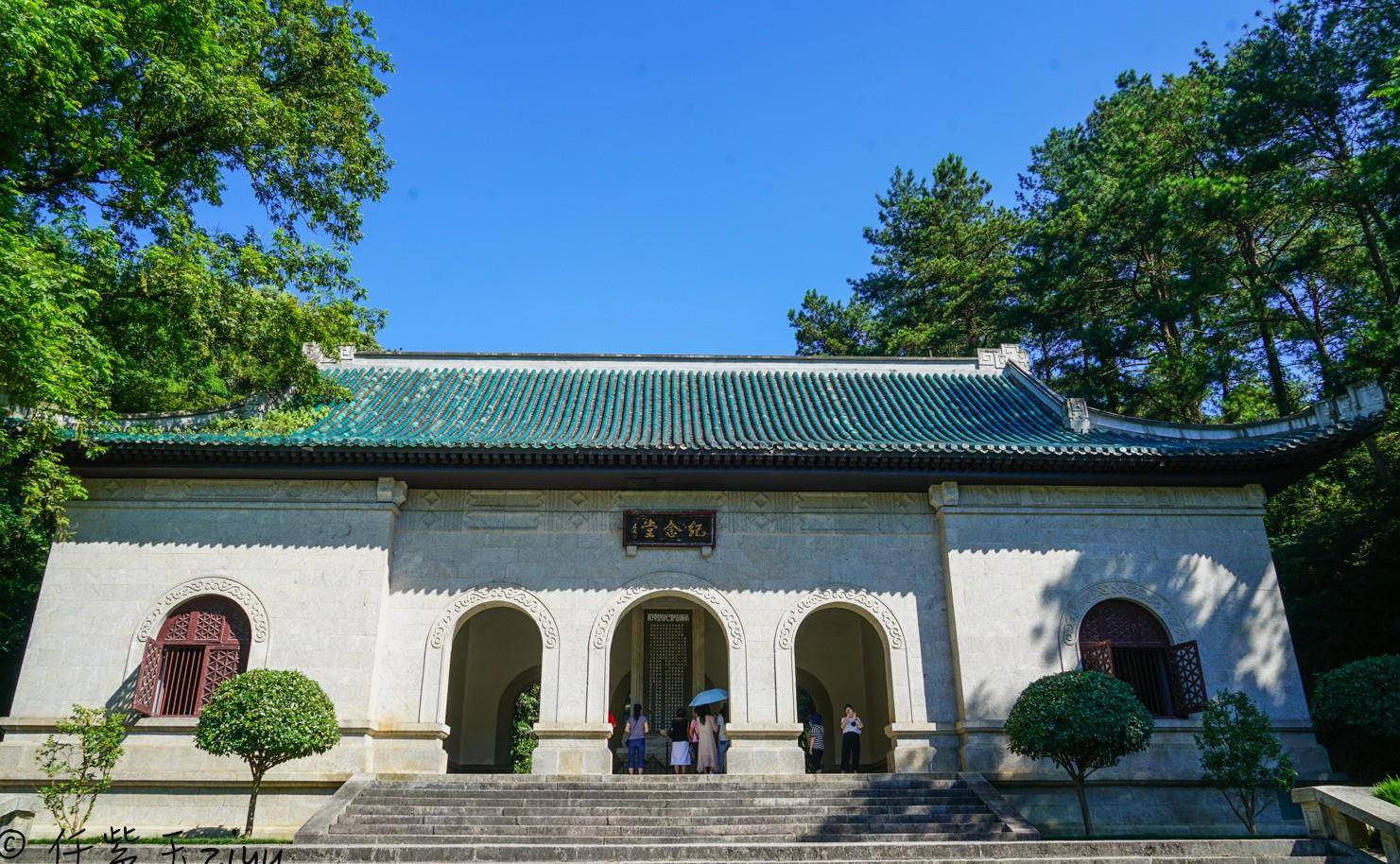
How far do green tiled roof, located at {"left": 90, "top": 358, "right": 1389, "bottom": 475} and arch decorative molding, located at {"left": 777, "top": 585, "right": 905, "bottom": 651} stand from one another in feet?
Result: 6.32

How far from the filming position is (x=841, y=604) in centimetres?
1201

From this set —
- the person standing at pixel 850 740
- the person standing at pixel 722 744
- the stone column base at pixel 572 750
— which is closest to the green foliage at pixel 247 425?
the stone column base at pixel 572 750

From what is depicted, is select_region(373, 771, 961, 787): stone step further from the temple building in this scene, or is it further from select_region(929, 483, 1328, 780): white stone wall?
select_region(929, 483, 1328, 780): white stone wall

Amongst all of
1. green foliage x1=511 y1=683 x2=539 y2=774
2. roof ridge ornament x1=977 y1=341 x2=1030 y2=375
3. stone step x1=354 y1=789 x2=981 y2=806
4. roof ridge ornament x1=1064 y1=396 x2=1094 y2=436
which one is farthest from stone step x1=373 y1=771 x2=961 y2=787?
green foliage x1=511 y1=683 x2=539 y2=774

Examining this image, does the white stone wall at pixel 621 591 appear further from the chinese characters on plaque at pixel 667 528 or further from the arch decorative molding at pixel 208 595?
the chinese characters on plaque at pixel 667 528

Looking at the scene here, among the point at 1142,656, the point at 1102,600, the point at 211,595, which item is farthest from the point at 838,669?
the point at 211,595

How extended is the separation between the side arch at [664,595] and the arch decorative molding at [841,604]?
2.02 ft

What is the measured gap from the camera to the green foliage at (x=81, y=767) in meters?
9.41

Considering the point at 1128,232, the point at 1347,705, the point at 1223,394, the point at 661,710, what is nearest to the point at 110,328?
the point at 661,710

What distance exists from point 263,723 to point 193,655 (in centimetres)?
259

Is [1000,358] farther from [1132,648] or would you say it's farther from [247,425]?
[247,425]

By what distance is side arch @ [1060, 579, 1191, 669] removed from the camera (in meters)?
11.6

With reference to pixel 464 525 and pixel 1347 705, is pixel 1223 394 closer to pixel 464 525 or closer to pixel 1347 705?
pixel 1347 705

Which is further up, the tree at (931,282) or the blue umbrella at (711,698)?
the tree at (931,282)
